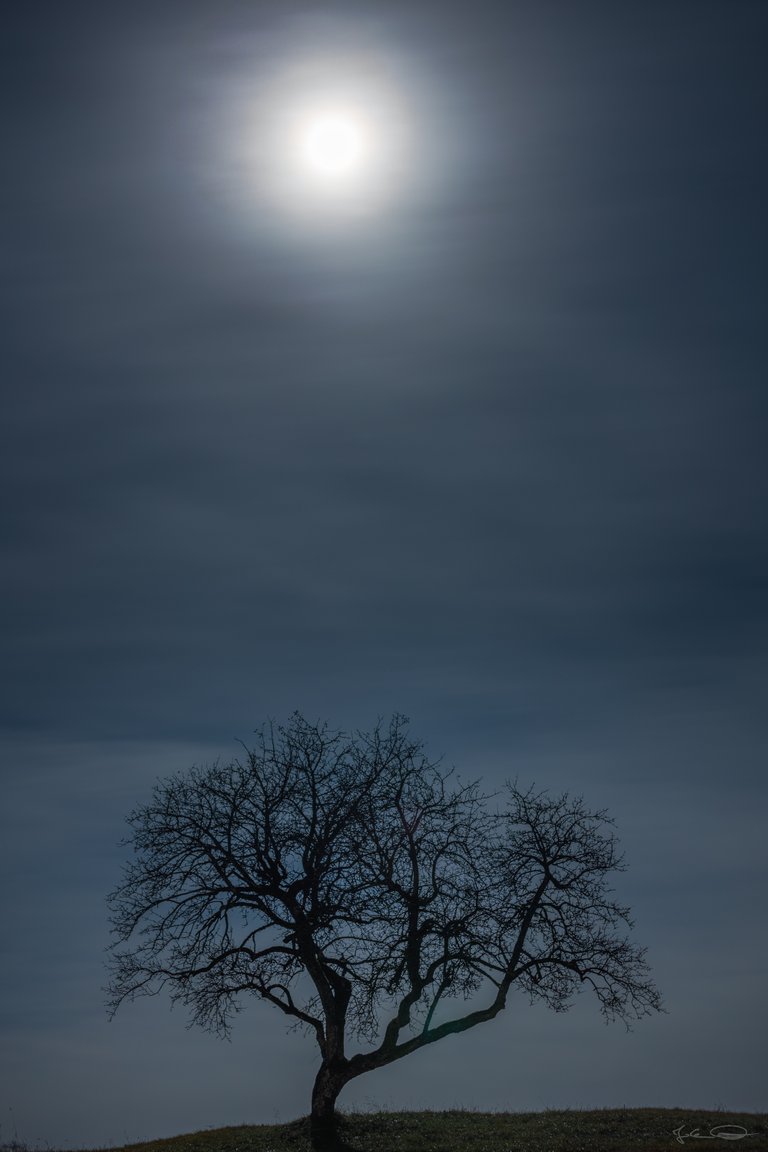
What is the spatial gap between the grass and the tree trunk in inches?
18.3

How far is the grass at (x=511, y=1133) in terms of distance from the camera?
28188mm

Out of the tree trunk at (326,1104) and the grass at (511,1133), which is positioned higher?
the tree trunk at (326,1104)

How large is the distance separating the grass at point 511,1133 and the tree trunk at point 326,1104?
47cm
